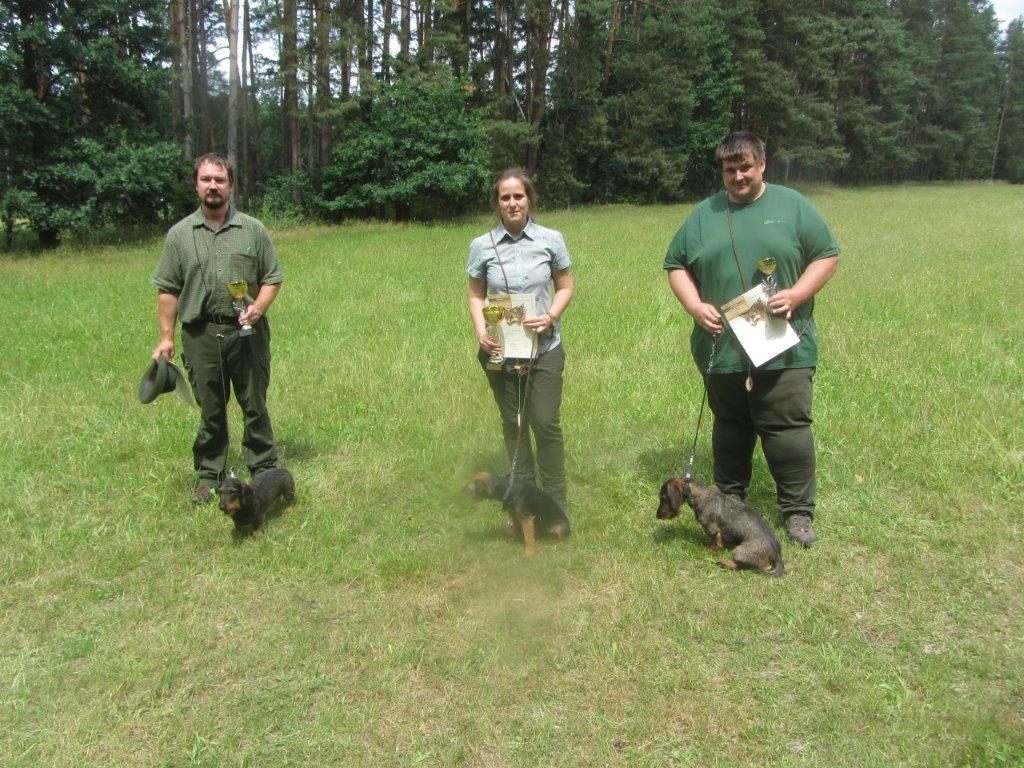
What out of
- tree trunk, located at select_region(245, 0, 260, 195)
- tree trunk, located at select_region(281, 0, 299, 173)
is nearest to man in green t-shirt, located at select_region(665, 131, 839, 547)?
tree trunk, located at select_region(281, 0, 299, 173)

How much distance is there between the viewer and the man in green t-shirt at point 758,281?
3.87 meters

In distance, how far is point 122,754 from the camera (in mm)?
2803

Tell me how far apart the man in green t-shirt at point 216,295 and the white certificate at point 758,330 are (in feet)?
9.16

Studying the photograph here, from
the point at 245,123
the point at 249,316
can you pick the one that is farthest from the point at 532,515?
the point at 245,123

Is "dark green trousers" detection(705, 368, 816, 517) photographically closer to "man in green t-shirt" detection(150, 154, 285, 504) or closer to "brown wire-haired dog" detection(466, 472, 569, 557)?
"brown wire-haired dog" detection(466, 472, 569, 557)

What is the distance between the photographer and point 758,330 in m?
3.87

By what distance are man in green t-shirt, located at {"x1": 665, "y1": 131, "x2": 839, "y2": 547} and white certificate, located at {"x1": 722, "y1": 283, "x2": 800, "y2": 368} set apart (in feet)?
0.24

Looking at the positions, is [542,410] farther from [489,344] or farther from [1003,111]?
[1003,111]

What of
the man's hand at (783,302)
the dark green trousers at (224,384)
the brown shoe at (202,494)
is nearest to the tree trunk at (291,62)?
the dark green trousers at (224,384)

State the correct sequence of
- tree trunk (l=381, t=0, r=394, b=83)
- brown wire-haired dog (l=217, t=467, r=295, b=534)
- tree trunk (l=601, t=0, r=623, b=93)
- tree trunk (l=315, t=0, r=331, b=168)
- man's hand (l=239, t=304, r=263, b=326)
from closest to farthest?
1. brown wire-haired dog (l=217, t=467, r=295, b=534)
2. man's hand (l=239, t=304, r=263, b=326)
3. tree trunk (l=315, t=0, r=331, b=168)
4. tree trunk (l=381, t=0, r=394, b=83)
5. tree trunk (l=601, t=0, r=623, b=93)

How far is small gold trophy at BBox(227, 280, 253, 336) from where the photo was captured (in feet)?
14.5

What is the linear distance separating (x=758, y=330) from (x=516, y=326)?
1.30 metres

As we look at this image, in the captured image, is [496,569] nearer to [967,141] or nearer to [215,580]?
[215,580]

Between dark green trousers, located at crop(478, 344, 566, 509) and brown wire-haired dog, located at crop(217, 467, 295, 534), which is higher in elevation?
dark green trousers, located at crop(478, 344, 566, 509)
